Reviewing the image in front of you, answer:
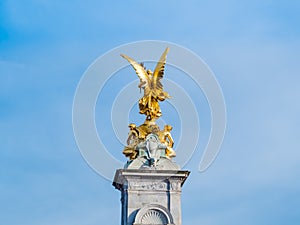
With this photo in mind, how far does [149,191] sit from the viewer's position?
1476 inches

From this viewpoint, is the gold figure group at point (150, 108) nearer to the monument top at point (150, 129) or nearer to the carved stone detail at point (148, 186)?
the monument top at point (150, 129)

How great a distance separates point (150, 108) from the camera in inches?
1559

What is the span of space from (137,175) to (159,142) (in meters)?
2.20

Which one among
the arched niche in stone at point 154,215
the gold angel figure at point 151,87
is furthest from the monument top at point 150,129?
the arched niche in stone at point 154,215

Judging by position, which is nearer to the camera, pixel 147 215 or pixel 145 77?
pixel 147 215

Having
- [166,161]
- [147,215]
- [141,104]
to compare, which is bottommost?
[147,215]

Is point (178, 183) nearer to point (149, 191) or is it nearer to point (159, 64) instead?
point (149, 191)

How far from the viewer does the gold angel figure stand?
39656 mm

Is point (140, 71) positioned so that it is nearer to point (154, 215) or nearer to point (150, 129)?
point (150, 129)

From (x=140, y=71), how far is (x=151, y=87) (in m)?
1.02

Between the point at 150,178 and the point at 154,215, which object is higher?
the point at 150,178

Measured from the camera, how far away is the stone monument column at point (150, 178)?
3712 cm

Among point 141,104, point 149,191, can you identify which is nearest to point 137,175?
point 149,191

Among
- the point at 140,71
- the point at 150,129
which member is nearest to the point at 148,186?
the point at 150,129
